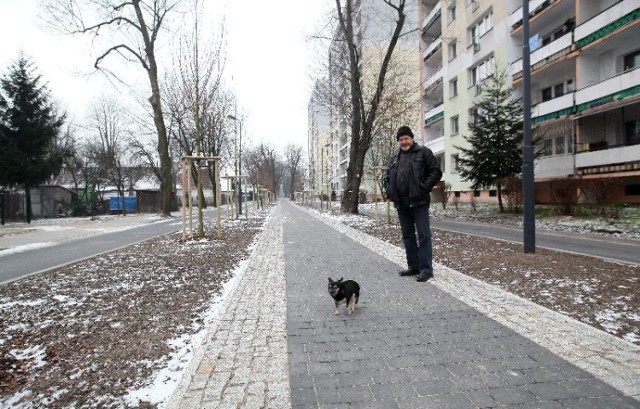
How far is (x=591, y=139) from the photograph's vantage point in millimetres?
20531

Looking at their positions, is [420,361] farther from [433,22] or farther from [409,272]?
[433,22]

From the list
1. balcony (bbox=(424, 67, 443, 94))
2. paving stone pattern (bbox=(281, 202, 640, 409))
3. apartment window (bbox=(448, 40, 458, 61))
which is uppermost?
apartment window (bbox=(448, 40, 458, 61))

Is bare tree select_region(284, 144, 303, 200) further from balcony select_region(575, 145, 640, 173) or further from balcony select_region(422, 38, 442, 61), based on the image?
balcony select_region(575, 145, 640, 173)

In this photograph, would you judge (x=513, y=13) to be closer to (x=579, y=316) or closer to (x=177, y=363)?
(x=579, y=316)

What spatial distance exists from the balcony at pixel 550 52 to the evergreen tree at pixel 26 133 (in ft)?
96.3

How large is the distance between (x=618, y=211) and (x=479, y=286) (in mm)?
12207

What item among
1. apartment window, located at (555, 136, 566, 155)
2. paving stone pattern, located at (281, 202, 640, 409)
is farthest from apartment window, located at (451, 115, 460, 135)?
paving stone pattern, located at (281, 202, 640, 409)

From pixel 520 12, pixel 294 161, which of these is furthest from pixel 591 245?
pixel 294 161

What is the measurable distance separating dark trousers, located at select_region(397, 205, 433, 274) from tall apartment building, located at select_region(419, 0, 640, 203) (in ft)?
38.6

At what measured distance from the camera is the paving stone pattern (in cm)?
255

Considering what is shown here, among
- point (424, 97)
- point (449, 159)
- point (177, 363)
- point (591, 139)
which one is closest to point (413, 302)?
point (177, 363)

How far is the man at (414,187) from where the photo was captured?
18.6 ft

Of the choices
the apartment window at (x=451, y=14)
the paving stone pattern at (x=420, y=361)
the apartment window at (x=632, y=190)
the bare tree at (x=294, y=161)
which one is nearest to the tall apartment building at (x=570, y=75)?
the apartment window at (x=632, y=190)

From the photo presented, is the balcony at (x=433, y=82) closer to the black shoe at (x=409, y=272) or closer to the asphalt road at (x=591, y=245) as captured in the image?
the asphalt road at (x=591, y=245)
